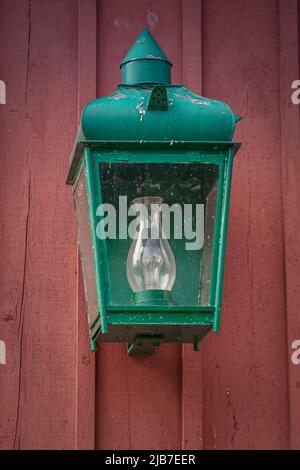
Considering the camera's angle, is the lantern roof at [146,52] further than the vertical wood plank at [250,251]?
No

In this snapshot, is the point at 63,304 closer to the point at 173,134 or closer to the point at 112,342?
the point at 112,342

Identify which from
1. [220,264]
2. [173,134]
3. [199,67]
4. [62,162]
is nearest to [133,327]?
[220,264]

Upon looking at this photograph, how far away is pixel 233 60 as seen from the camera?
4.74m

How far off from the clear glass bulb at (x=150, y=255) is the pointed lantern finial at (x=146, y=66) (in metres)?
0.45

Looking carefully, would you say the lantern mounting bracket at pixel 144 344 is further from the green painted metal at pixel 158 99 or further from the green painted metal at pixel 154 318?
the green painted metal at pixel 158 99

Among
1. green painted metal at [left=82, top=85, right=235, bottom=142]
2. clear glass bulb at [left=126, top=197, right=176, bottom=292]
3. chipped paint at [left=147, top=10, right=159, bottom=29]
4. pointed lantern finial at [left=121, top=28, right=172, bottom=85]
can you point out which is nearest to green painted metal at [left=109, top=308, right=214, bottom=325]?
clear glass bulb at [left=126, top=197, right=176, bottom=292]

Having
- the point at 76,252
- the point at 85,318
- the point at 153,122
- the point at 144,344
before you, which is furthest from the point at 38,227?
the point at 153,122

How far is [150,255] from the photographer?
3.95 m

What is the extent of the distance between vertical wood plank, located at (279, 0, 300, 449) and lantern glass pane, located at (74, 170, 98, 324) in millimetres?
776

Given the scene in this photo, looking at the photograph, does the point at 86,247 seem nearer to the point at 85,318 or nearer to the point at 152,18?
the point at 85,318

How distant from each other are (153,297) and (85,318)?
0.60 meters

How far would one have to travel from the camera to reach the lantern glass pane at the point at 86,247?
4.05m

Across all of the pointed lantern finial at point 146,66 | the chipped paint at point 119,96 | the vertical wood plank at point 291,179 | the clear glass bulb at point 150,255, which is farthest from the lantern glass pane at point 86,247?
the vertical wood plank at point 291,179

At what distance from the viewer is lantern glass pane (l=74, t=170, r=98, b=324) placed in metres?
4.05
